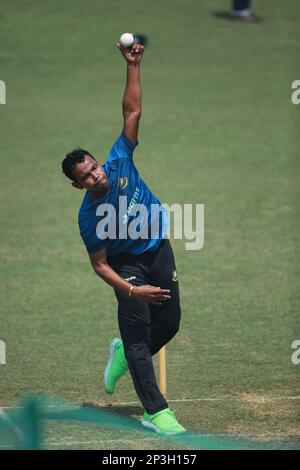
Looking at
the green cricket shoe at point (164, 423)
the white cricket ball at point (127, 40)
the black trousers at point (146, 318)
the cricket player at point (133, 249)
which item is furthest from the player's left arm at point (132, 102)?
the green cricket shoe at point (164, 423)

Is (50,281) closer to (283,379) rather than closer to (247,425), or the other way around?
(283,379)

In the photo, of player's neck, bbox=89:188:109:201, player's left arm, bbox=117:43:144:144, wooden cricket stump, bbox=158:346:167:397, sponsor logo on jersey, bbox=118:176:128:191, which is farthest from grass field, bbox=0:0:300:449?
player's left arm, bbox=117:43:144:144

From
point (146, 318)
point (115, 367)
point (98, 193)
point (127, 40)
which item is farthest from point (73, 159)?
point (115, 367)

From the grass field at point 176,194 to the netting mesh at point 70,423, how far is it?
0.18 metres

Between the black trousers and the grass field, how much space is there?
0.49 m

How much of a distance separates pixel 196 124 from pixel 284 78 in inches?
124

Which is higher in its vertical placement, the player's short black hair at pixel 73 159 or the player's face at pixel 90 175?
the player's short black hair at pixel 73 159

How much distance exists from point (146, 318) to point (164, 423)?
0.84 meters

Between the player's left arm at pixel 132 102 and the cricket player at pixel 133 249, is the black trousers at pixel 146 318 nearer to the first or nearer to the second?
the cricket player at pixel 133 249

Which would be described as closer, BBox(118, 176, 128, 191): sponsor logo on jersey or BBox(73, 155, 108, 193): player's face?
BBox(73, 155, 108, 193): player's face

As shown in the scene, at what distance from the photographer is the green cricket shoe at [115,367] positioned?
8.43 metres

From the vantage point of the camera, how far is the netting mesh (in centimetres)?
668

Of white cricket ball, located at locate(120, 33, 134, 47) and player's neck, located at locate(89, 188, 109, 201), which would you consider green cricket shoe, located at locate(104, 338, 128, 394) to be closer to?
player's neck, located at locate(89, 188, 109, 201)

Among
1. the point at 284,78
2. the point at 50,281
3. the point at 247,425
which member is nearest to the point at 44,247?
the point at 50,281
